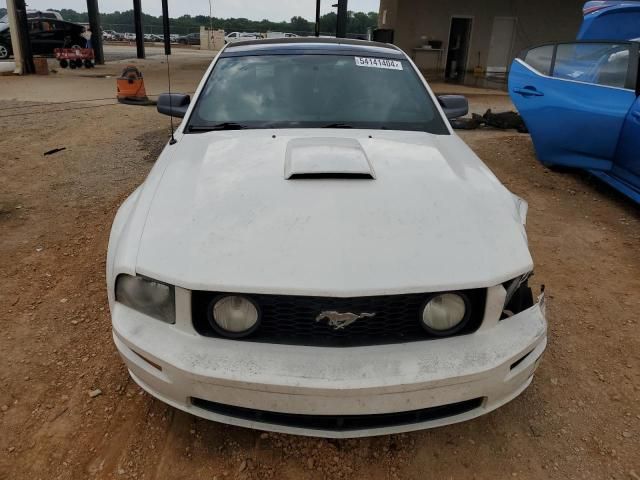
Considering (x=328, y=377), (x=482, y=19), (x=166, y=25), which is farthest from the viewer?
(x=166, y=25)

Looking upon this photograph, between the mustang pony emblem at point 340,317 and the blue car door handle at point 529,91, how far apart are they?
4533 mm

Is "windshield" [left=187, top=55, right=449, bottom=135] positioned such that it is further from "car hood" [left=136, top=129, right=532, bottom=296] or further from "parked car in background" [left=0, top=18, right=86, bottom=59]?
"parked car in background" [left=0, top=18, right=86, bottom=59]

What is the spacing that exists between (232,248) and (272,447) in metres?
0.87

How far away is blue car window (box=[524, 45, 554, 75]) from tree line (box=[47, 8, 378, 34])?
4849cm

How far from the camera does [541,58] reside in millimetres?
5594

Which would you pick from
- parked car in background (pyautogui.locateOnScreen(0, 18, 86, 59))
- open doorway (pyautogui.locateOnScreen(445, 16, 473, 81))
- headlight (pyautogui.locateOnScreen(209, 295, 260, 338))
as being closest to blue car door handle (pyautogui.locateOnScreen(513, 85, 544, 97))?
headlight (pyautogui.locateOnScreen(209, 295, 260, 338))

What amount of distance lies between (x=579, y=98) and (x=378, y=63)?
273cm

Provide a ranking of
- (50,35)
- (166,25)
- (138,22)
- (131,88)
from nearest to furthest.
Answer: (131,88)
(50,35)
(166,25)
(138,22)

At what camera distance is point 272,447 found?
204 centimetres

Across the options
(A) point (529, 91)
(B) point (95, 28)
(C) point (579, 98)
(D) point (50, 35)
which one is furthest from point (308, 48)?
(D) point (50, 35)

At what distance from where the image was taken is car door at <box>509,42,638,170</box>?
15.2ft

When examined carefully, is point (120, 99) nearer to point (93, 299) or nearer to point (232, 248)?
point (93, 299)

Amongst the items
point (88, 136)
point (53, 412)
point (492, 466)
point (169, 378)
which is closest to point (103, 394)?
point (53, 412)

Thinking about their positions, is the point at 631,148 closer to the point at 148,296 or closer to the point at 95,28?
the point at 148,296
